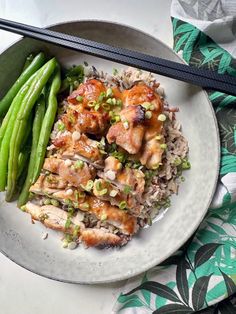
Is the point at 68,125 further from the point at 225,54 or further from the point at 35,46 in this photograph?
the point at 225,54

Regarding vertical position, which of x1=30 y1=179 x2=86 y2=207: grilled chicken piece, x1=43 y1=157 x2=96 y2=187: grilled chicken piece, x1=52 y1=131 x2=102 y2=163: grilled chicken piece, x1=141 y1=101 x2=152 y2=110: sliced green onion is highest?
x1=141 y1=101 x2=152 y2=110: sliced green onion

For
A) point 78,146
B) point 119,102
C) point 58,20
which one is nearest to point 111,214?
point 78,146

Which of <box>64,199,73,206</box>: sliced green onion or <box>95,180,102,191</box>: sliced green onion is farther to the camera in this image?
<box>64,199,73,206</box>: sliced green onion

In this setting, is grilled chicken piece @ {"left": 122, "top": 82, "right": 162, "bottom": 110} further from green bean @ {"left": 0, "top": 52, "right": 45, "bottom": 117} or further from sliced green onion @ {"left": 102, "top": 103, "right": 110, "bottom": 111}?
green bean @ {"left": 0, "top": 52, "right": 45, "bottom": 117}

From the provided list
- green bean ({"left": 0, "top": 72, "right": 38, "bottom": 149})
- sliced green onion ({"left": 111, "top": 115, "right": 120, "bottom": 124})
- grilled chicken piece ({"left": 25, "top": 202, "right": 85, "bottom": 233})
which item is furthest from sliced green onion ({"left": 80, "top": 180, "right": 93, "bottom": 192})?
green bean ({"left": 0, "top": 72, "right": 38, "bottom": 149})

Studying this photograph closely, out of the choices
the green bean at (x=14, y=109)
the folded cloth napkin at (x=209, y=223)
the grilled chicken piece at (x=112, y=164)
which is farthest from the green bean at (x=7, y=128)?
the folded cloth napkin at (x=209, y=223)

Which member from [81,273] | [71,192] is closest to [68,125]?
[71,192]

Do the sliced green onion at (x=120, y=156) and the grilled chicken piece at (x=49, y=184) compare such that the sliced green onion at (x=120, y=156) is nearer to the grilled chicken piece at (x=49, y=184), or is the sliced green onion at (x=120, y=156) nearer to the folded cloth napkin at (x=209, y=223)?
the grilled chicken piece at (x=49, y=184)

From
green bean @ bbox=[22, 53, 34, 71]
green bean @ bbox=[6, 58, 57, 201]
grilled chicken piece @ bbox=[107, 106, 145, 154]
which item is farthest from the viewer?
green bean @ bbox=[22, 53, 34, 71]
